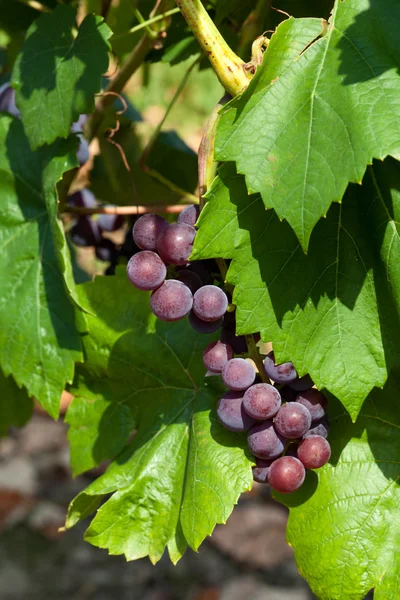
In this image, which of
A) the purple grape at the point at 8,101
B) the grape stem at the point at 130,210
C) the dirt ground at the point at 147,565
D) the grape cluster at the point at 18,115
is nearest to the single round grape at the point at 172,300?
the grape stem at the point at 130,210

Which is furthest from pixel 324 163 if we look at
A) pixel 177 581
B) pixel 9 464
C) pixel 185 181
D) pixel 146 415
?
pixel 9 464

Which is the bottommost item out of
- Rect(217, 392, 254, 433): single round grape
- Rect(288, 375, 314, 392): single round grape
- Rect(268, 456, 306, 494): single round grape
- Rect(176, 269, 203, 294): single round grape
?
Rect(268, 456, 306, 494): single round grape

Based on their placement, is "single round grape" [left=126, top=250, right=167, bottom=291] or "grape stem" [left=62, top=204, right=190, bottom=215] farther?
"grape stem" [left=62, top=204, right=190, bottom=215]

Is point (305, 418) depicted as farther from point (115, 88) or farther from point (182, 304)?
point (115, 88)

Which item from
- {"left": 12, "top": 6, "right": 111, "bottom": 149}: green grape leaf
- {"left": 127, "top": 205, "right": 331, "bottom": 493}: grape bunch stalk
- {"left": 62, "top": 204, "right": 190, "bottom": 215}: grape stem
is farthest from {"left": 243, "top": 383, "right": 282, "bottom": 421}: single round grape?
{"left": 12, "top": 6, "right": 111, "bottom": 149}: green grape leaf

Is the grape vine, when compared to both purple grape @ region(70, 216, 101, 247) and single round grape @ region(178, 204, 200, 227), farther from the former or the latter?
purple grape @ region(70, 216, 101, 247)

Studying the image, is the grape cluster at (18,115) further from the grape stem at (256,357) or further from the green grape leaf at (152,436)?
the grape stem at (256,357)

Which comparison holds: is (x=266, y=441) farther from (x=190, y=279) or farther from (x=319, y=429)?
(x=190, y=279)
